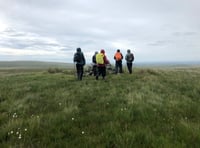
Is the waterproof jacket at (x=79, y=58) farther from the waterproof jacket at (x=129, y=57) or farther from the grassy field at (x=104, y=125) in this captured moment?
the grassy field at (x=104, y=125)

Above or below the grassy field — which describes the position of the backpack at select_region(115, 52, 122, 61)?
above

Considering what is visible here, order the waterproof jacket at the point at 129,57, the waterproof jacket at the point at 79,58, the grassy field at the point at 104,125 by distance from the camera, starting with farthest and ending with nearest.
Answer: the waterproof jacket at the point at 129,57
the waterproof jacket at the point at 79,58
the grassy field at the point at 104,125

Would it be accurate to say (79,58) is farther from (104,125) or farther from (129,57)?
(104,125)

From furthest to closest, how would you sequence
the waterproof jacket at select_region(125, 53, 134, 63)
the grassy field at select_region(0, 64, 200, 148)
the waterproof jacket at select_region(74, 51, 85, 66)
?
the waterproof jacket at select_region(125, 53, 134, 63) → the waterproof jacket at select_region(74, 51, 85, 66) → the grassy field at select_region(0, 64, 200, 148)

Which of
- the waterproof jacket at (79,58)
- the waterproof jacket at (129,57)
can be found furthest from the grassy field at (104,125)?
the waterproof jacket at (129,57)

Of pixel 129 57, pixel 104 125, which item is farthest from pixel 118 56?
pixel 104 125

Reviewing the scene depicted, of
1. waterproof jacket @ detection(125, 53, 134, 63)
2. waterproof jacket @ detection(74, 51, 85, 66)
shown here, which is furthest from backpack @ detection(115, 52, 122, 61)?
waterproof jacket @ detection(74, 51, 85, 66)

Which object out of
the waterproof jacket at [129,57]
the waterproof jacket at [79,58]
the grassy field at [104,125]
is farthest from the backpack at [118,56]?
the grassy field at [104,125]

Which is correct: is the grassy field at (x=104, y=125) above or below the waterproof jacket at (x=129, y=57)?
below

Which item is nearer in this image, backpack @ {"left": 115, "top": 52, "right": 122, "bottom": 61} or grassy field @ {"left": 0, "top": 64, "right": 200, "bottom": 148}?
grassy field @ {"left": 0, "top": 64, "right": 200, "bottom": 148}

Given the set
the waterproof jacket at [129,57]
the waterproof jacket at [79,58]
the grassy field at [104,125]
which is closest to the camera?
the grassy field at [104,125]

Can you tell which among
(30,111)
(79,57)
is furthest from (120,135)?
(79,57)

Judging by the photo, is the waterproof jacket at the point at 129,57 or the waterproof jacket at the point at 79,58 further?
the waterproof jacket at the point at 129,57

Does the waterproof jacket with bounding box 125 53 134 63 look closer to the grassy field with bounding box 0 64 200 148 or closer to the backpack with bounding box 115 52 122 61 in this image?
the backpack with bounding box 115 52 122 61
